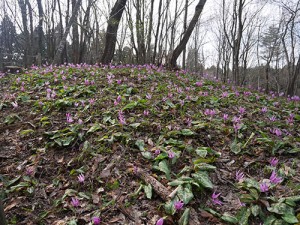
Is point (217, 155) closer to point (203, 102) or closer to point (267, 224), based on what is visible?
point (267, 224)

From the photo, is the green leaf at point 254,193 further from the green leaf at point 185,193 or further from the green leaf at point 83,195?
the green leaf at point 83,195

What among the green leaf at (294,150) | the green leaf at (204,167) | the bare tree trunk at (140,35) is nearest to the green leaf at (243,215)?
the green leaf at (204,167)

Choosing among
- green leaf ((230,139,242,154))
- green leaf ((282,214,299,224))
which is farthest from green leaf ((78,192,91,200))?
green leaf ((230,139,242,154))

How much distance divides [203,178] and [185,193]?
274 millimetres

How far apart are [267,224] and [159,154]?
1321 mm

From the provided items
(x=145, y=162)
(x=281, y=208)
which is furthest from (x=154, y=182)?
(x=281, y=208)

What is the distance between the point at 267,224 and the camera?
72.4 inches

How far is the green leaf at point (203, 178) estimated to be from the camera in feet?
7.20

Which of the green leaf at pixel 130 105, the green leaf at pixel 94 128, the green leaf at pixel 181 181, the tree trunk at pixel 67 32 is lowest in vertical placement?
the green leaf at pixel 181 181

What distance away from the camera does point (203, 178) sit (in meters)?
2.26

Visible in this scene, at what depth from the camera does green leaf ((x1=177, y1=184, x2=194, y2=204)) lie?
6.71 ft

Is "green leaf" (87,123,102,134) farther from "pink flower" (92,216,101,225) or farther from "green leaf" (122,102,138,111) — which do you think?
"pink flower" (92,216,101,225)

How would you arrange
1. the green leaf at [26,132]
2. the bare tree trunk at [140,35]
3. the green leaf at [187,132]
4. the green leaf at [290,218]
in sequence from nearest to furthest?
1. the green leaf at [290,218]
2. the green leaf at [187,132]
3. the green leaf at [26,132]
4. the bare tree trunk at [140,35]

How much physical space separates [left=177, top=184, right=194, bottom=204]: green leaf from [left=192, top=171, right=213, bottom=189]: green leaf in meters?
0.12
